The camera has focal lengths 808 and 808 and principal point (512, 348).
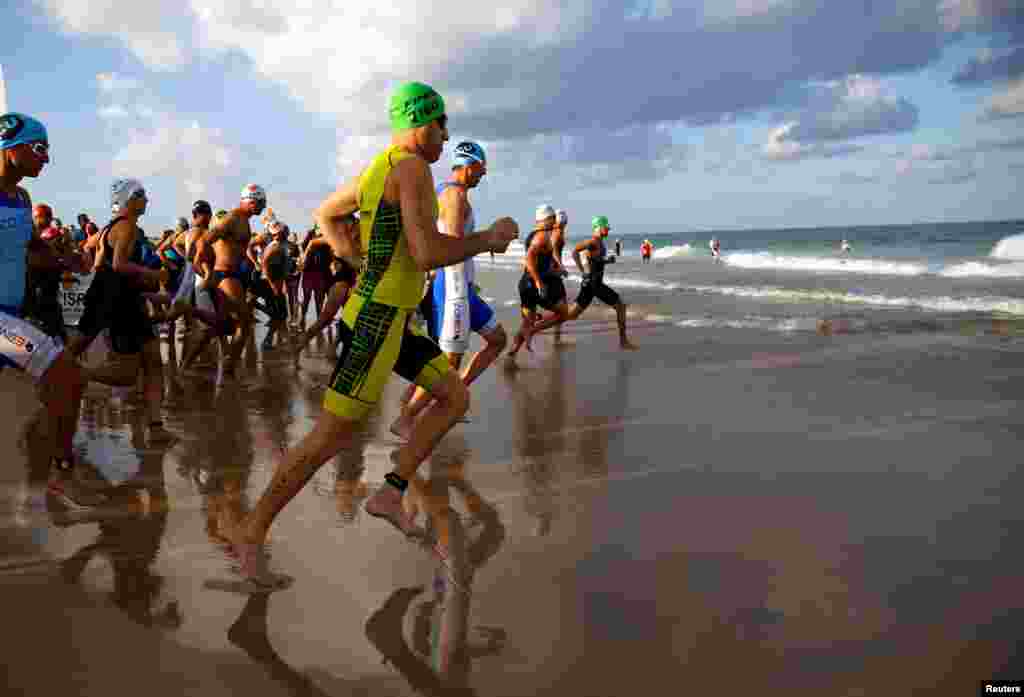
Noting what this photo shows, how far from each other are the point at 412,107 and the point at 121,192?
326 centimetres

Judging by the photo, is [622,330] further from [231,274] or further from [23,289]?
[23,289]

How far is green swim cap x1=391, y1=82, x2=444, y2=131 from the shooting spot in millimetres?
3312

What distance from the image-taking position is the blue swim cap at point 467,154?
17.4 ft

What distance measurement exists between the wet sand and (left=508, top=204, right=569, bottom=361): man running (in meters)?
3.98

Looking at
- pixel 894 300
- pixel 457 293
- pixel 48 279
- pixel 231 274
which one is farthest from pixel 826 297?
pixel 48 279

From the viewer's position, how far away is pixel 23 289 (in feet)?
13.5

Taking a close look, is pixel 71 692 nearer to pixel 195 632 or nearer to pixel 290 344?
pixel 195 632

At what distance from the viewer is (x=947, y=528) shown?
12.4ft

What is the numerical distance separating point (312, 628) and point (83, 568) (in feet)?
4.00

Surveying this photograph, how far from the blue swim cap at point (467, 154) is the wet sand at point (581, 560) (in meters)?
1.90

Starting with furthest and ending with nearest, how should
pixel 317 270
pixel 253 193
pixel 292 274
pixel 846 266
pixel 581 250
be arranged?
1. pixel 846 266
2. pixel 292 274
3. pixel 317 270
4. pixel 581 250
5. pixel 253 193

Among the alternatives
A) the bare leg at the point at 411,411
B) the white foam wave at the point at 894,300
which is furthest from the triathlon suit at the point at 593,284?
the white foam wave at the point at 894,300

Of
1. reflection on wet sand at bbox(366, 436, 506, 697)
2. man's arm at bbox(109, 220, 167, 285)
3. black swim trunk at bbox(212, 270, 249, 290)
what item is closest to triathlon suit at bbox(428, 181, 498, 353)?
reflection on wet sand at bbox(366, 436, 506, 697)

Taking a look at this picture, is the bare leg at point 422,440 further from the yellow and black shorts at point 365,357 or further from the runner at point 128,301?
the runner at point 128,301
